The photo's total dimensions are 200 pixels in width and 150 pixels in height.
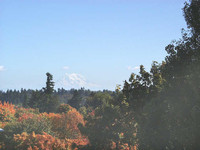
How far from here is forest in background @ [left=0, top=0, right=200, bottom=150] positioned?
17.3 meters

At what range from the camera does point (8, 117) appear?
4338cm

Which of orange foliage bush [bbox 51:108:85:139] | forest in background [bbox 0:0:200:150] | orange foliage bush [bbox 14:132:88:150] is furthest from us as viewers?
orange foliage bush [bbox 51:108:85:139]

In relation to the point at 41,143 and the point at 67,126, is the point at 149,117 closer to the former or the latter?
the point at 41,143

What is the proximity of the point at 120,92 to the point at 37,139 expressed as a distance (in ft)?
32.0

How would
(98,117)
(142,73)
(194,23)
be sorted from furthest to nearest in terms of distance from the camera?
(98,117) < (142,73) < (194,23)

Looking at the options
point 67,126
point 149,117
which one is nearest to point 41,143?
point 149,117

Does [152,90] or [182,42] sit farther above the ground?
[182,42]

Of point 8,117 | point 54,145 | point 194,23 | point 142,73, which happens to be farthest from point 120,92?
point 8,117

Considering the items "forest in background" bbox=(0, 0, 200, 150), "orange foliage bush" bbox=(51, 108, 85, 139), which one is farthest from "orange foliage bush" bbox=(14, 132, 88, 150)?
"orange foliage bush" bbox=(51, 108, 85, 139)

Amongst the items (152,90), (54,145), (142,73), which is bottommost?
(54,145)

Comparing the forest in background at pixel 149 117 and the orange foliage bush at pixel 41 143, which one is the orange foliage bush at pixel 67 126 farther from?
the orange foliage bush at pixel 41 143

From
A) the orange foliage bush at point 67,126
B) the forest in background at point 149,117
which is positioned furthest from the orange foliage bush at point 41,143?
the orange foliage bush at point 67,126

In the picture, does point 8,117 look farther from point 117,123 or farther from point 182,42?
point 182,42

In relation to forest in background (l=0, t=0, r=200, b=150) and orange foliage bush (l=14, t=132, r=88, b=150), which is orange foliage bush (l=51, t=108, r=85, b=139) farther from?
orange foliage bush (l=14, t=132, r=88, b=150)
